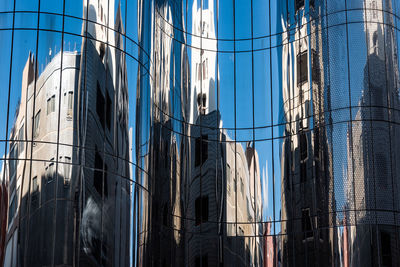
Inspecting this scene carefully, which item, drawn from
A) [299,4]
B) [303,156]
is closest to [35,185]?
[303,156]

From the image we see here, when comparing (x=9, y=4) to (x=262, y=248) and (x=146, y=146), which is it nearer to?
(x=146, y=146)

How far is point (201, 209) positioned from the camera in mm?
24516

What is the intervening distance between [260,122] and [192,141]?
7.54ft

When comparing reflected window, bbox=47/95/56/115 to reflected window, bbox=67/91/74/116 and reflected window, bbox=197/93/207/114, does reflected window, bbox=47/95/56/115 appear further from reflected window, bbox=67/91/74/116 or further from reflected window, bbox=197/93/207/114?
reflected window, bbox=197/93/207/114

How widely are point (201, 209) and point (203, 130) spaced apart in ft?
8.46

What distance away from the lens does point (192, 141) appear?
24.9m

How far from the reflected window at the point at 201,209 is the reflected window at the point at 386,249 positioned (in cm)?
556

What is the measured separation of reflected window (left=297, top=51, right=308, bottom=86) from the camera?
80.5ft

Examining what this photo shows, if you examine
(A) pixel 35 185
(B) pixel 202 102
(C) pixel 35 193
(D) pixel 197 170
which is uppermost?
(B) pixel 202 102

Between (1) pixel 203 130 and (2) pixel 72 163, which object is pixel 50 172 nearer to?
(2) pixel 72 163

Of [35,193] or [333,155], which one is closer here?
[35,193]

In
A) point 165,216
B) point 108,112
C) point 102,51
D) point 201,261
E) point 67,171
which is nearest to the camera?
point 67,171

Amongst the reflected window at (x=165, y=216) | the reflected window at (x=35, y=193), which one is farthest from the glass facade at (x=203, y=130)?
the reflected window at (x=165, y=216)

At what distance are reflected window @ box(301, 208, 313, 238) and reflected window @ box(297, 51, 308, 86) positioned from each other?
163 inches
